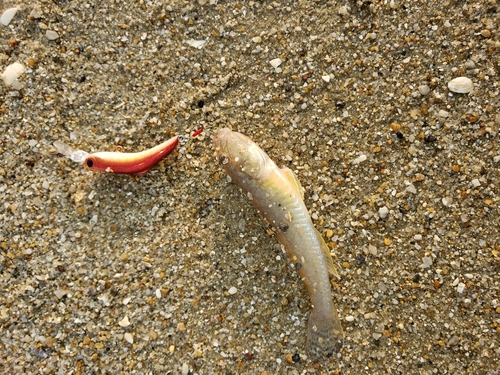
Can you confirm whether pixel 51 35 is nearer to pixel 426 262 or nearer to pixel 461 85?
pixel 461 85

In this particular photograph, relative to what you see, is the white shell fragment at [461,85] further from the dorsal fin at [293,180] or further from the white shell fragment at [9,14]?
the white shell fragment at [9,14]

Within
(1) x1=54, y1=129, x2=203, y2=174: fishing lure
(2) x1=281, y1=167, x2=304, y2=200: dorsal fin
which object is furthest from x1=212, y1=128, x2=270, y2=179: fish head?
(1) x1=54, y1=129, x2=203, y2=174: fishing lure

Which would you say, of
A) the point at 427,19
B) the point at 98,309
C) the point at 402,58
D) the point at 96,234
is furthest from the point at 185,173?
the point at 427,19

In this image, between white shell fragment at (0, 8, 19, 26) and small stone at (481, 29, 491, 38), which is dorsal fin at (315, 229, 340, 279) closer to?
small stone at (481, 29, 491, 38)

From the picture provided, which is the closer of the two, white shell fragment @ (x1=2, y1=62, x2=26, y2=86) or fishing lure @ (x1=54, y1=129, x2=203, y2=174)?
fishing lure @ (x1=54, y1=129, x2=203, y2=174)

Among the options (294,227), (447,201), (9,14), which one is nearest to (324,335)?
(294,227)
